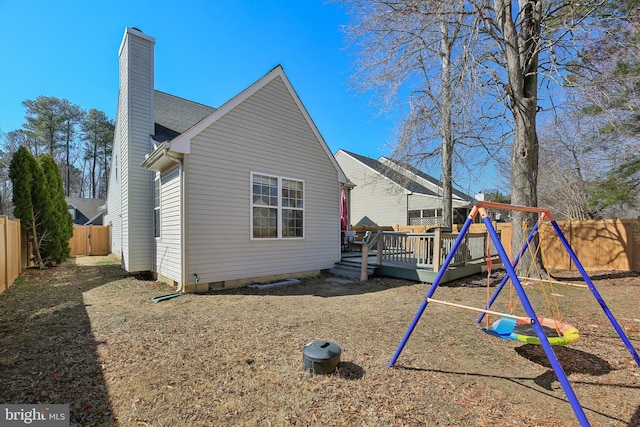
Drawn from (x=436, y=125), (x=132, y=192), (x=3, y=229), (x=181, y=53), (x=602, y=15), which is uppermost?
(x=181, y=53)

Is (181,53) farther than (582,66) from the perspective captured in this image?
Yes

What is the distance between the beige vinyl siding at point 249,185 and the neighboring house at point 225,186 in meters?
0.03

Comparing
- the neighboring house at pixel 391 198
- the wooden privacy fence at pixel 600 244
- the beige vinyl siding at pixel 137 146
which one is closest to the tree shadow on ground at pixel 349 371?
the beige vinyl siding at pixel 137 146

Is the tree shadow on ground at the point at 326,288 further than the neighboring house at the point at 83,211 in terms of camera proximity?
No

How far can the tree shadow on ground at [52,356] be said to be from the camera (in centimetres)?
252

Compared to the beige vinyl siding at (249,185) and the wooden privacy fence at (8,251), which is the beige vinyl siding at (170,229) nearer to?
the beige vinyl siding at (249,185)

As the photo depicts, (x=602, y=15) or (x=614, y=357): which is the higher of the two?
(x=602, y=15)

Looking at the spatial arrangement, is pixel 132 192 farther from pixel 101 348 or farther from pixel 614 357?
pixel 614 357

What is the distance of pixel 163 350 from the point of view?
3578 mm

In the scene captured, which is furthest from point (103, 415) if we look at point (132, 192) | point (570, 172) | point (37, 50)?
point (570, 172)

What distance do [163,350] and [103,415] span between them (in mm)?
1271

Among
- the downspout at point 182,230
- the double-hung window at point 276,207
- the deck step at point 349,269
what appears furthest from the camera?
the deck step at point 349,269

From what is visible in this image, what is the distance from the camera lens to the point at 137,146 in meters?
8.74

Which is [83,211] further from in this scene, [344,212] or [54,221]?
[344,212]
